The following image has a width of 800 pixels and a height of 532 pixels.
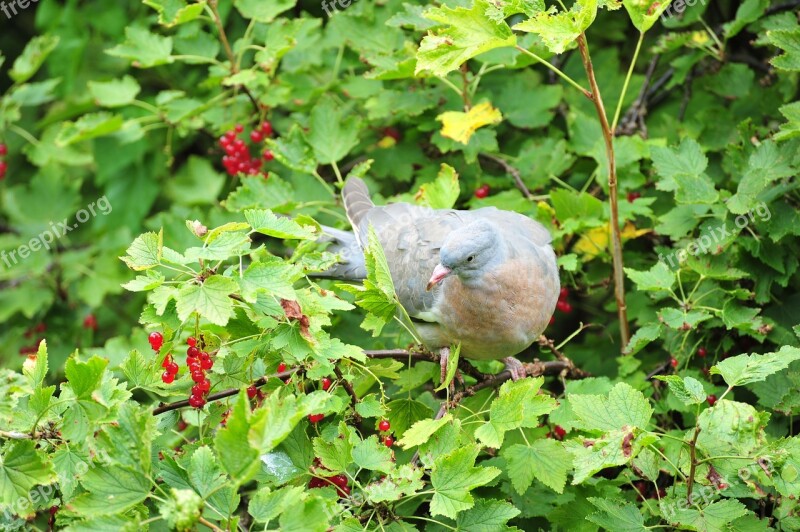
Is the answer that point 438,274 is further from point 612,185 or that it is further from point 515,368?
point 612,185

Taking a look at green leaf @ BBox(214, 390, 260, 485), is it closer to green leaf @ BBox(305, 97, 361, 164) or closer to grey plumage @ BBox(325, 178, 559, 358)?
grey plumage @ BBox(325, 178, 559, 358)

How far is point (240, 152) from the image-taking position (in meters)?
3.73

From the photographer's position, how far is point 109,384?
2139 millimetres

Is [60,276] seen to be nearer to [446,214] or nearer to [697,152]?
[446,214]

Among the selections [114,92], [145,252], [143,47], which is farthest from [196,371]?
[114,92]

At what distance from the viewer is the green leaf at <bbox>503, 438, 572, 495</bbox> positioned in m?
2.40

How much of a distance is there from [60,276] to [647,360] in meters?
3.06

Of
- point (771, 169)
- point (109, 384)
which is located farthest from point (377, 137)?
point (109, 384)

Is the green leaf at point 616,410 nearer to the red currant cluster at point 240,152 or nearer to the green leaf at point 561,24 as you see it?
the green leaf at point 561,24

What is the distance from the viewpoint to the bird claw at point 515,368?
9.39 feet

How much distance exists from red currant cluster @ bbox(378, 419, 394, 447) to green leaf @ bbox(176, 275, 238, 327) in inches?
→ 23.6

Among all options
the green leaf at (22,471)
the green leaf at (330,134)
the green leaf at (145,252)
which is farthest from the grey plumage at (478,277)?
the green leaf at (22,471)

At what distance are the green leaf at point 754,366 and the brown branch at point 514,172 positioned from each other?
142cm

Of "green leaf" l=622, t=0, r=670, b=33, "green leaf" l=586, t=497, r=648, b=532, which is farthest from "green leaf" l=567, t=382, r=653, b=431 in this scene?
"green leaf" l=622, t=0, r=670, b=33
